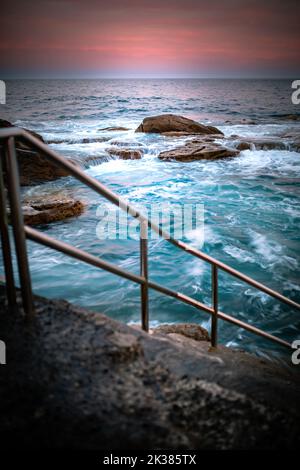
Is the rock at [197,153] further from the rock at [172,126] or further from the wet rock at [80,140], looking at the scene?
the rock at [172,126]

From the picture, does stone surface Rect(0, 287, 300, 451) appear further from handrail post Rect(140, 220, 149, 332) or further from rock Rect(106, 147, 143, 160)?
rock Rect(106, 147, 143, 160)

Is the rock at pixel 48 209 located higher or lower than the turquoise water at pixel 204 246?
higher

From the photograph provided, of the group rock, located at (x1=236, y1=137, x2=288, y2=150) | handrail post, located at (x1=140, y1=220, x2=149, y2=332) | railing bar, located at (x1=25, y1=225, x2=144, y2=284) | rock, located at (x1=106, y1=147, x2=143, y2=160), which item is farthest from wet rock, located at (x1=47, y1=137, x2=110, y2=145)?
railing bar, located at (x1=25, y1=225, x2=144, y2=284)

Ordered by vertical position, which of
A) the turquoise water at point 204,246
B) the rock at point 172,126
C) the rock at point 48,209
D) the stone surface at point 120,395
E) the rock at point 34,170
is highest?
the rock at point 172,126

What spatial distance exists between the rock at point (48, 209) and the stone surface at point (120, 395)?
6.89 meters

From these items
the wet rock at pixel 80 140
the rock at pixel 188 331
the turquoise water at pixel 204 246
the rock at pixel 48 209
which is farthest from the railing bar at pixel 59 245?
the wet rock at pixel 80 140

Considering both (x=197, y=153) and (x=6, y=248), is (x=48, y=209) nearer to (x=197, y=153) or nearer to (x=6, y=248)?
(x=6, y=248)

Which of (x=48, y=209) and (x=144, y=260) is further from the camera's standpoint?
(x=48, y=209)

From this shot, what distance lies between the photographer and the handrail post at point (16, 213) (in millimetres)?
1948

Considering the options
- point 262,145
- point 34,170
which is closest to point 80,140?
point 34,170

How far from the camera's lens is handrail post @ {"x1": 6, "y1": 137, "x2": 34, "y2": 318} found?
1.95m

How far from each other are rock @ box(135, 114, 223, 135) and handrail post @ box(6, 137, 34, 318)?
24305 millimetres

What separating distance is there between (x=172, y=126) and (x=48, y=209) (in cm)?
1850

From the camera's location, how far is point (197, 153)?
18.1m
